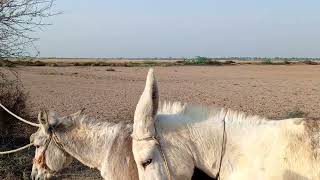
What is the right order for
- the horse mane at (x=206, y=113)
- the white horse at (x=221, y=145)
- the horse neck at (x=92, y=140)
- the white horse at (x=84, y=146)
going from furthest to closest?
the horse neck at (x=92, y=140), the white horse at (x=84, y=146), the horse mane at (x=206, y=113), the white horse at (x=221, y=145)

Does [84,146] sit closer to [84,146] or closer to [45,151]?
[84,146]

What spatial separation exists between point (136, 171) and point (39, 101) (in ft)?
71.3

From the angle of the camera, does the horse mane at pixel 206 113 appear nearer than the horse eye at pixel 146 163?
No

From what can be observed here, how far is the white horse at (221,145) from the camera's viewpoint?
3.43 m

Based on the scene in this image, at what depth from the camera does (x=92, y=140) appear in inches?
185

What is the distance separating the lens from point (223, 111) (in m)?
3.88

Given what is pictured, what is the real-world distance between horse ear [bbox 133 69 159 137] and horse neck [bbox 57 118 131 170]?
57 centimetres

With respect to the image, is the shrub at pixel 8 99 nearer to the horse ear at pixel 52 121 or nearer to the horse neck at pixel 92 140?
the horse ear at pixel 52 121

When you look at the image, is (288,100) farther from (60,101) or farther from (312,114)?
(60,101)

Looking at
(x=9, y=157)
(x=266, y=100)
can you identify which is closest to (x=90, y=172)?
(x=9, y=157)

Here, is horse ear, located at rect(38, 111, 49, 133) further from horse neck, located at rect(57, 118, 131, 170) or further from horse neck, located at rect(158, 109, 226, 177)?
horse neck, located at rect(158, 109, 226, 177)

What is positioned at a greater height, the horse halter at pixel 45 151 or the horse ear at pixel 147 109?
the horse ear at pixel 147 109

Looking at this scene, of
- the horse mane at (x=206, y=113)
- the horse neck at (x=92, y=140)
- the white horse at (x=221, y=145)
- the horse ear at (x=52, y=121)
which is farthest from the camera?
the horse ear at (x=52, y=121)

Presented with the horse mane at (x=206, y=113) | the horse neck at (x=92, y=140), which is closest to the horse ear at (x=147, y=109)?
the horse mane at (x=206, y=113)
